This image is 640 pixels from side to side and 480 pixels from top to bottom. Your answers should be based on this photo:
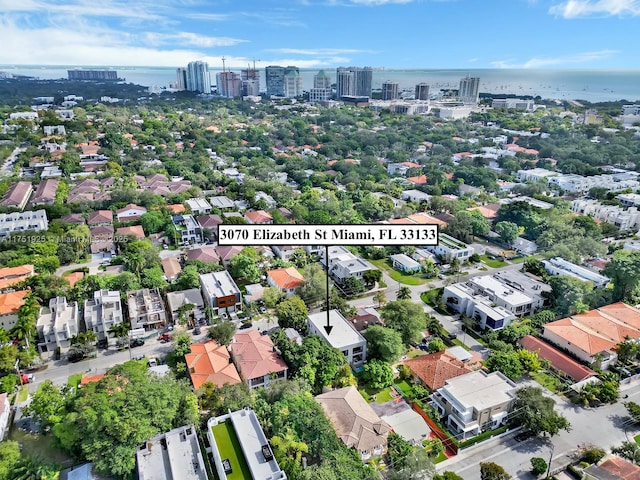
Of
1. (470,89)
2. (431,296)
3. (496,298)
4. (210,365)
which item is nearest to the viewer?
(210,365)

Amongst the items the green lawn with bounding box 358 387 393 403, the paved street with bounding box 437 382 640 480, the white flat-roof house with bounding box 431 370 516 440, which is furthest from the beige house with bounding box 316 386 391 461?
the white flat-roof house with bounding box 431 370 516 440

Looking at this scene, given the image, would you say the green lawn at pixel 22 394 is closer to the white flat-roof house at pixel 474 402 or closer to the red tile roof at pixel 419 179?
the white flat-roof house at pixel 474 402

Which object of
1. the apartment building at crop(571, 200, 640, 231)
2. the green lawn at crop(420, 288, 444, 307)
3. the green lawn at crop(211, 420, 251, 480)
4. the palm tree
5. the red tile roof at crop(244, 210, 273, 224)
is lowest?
the green lawn at crop(420, 288, 444, 307)

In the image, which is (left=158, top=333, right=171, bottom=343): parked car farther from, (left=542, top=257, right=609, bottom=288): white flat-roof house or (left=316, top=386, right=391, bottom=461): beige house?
(left=542, top=257, right=609, bottom=288): white flat-roof house

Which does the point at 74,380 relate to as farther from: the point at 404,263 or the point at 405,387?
the point at 404,263

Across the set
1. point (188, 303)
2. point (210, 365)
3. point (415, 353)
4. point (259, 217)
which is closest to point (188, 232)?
point (259, 217)

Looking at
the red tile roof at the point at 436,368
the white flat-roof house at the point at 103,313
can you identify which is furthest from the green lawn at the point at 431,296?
the white flat-roof house at the point at 103,313

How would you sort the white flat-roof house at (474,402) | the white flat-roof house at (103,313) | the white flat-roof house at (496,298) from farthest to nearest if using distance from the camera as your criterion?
the white flat-roof house at (496,298)
the white flat-roof house at (103,313)
the white flat-roof house at (474,402)
